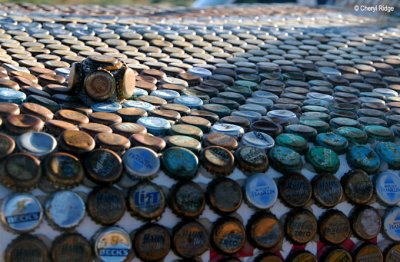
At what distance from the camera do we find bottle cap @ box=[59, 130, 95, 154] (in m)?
1.93

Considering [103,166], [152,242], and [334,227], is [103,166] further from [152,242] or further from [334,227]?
[334,227]

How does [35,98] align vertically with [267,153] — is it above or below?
above

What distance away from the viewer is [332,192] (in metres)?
2.19

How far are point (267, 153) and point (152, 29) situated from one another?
1746mm

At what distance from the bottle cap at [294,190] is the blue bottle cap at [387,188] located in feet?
0.95

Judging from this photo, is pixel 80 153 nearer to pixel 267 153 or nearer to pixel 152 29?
pixel 267 153

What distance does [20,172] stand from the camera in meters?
1.82

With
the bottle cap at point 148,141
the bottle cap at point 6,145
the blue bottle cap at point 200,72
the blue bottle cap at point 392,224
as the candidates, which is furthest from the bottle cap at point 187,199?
the blue bottle cap at point 200,72

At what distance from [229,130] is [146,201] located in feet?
1.64

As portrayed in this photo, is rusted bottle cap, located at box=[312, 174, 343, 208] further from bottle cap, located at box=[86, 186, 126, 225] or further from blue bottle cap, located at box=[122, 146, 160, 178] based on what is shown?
bottle cap, located at box=[86, 186, 126, 225]

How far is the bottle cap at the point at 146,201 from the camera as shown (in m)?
1.94

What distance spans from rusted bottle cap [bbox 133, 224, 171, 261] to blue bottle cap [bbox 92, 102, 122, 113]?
0.55 meters

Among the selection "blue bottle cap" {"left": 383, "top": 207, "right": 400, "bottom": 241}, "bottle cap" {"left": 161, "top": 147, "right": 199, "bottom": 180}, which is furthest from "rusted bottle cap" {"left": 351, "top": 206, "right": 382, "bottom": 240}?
"bottle cap" {"left": 161, "top": 147, "right": 199, "bottom": 180}

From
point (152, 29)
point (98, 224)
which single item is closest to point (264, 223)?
point (98, 224)
